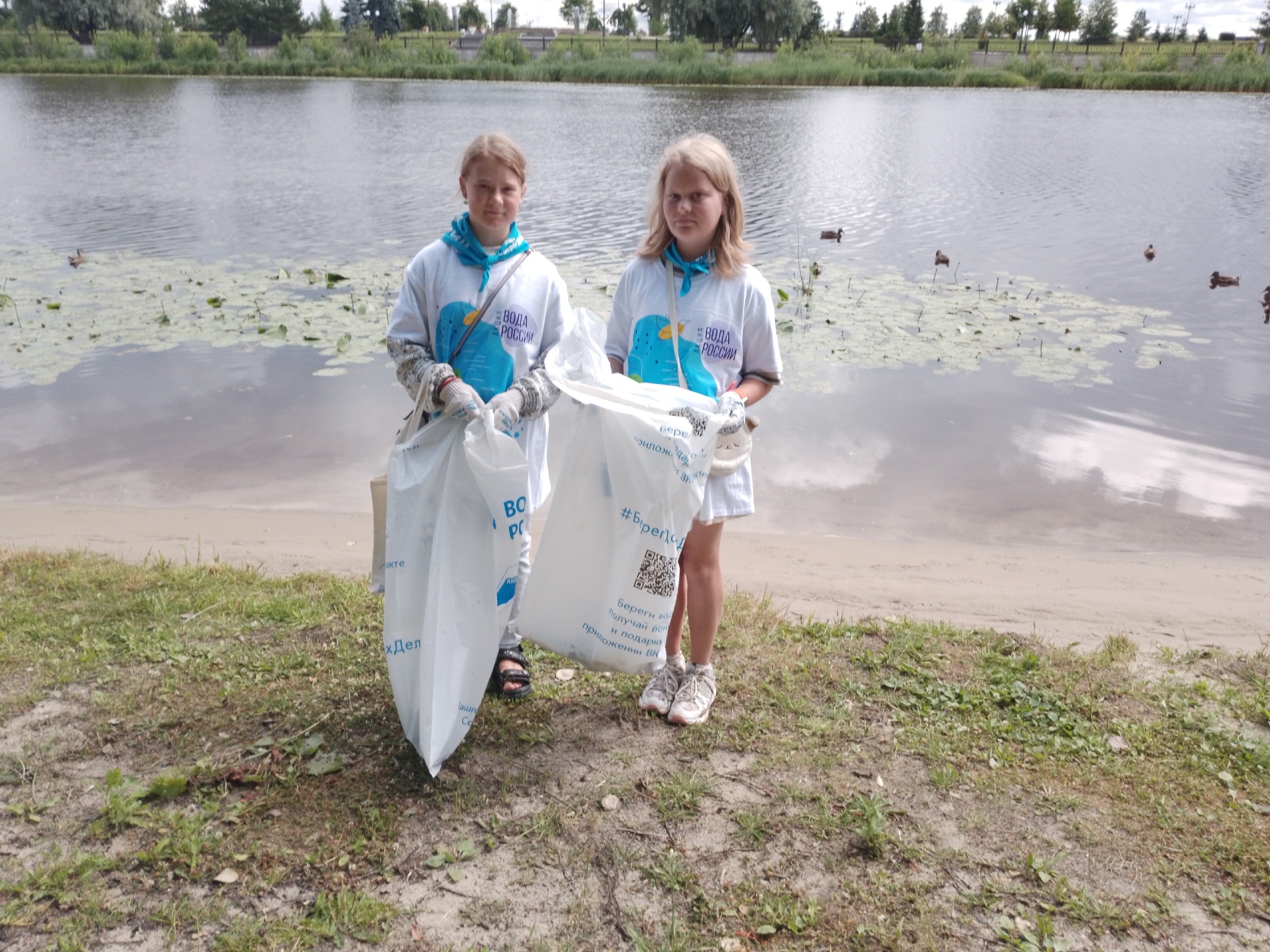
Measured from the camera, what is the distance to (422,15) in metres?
86.6

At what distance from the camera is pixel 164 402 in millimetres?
6961

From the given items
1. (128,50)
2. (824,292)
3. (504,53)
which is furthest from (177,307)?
(128,50)

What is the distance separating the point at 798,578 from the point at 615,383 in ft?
7.46

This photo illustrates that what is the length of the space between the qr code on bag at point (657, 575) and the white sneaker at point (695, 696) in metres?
0.51

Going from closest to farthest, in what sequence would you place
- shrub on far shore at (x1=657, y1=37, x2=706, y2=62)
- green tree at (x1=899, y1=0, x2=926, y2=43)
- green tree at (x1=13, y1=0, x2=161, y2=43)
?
shrub on far shore at (x1=657, y1=37, x2=706, y2=62) < green tree at (x1=13, y1=0, x2=161, y2=43) < green tree at (x1=899, y1=0, x2=926, y2=43)

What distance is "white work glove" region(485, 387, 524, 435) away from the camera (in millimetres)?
2539

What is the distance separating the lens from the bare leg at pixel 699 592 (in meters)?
2.84

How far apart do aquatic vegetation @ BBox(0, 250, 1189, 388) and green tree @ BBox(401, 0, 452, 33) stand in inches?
3306

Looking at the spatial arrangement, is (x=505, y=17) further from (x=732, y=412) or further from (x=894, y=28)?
(x=732, y=412)

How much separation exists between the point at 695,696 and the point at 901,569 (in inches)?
81.1

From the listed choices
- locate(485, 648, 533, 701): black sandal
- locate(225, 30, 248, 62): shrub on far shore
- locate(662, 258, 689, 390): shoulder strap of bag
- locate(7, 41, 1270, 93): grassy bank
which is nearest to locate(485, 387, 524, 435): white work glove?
locate(662, 258, 689, 390): shoulder strap of bag

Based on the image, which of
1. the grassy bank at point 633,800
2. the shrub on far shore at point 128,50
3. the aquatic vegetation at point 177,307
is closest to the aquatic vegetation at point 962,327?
the aquatic vegetation at point 177,307

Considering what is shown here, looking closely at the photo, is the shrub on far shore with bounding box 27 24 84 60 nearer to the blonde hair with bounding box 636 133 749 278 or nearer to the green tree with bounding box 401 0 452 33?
the green tree with bounding box 401 0 452 33

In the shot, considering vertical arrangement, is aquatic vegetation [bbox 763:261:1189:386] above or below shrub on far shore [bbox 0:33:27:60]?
below
